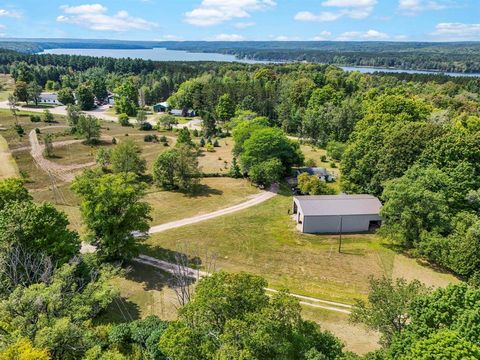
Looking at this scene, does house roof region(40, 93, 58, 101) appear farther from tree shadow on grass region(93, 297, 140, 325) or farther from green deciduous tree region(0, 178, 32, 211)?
tree shadow on grass region(93, 297, 140, 325)

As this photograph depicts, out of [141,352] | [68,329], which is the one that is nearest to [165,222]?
[141,352]

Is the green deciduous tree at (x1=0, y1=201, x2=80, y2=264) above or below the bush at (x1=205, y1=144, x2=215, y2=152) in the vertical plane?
above

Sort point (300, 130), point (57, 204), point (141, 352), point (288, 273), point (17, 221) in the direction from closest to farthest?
1. point (141, 352)
2. point (17, 221)
3. point (288, 273)
4. point (57, 204)
5. point (300, 130)

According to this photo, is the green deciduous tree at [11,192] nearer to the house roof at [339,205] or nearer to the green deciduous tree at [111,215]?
the green deciduous tree at [111,215]

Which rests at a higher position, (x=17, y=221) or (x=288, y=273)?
(x=17, y=221)

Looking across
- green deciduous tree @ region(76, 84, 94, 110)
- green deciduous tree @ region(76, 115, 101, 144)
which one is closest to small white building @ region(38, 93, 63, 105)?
green deciduous tree @ region(76, 84, 94, 110)

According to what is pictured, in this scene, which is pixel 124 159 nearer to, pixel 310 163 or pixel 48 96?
pixel 310 163

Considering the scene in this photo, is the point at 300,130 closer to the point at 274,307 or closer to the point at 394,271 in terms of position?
the point at 394,271
